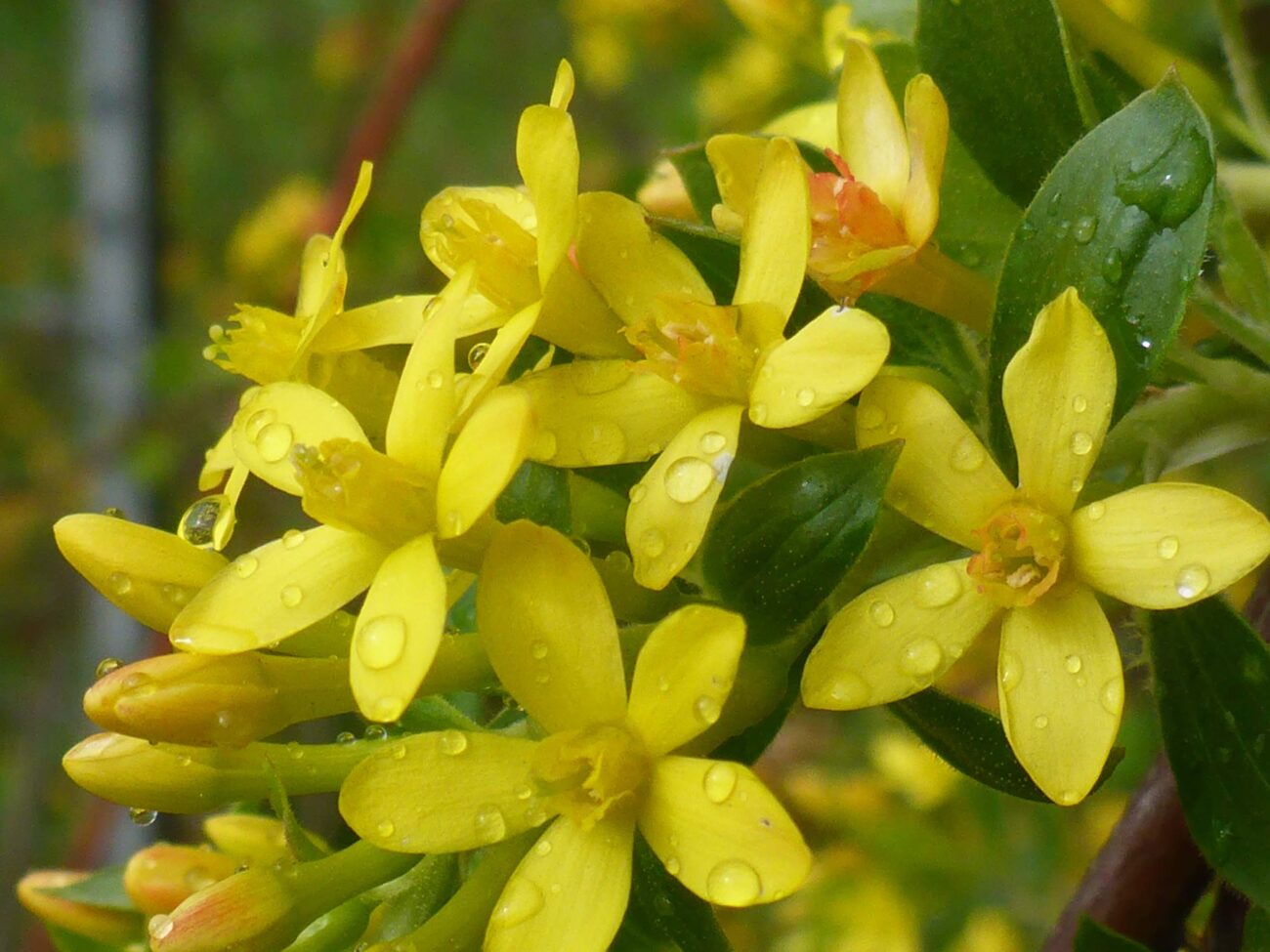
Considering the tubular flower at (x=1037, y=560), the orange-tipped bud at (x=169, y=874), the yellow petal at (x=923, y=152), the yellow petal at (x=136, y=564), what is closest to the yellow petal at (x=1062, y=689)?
the tubular flower at (x=1037, y=560)

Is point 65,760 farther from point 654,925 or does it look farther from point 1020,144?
point 1020,144

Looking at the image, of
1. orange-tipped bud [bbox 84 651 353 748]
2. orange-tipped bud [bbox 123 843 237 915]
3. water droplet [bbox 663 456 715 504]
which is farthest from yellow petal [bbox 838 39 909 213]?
orange-tipped bud [bbox 123 843 237 915]

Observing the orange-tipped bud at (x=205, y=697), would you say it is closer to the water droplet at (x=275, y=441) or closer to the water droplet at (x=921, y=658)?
the water droplet at (x=275, y=441)

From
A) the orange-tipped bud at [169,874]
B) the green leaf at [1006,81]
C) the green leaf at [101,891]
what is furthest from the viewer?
the green leaf at [101,891]

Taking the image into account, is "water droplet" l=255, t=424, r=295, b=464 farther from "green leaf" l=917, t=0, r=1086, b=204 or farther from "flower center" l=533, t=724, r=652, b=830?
"green leaf" l=917, t=0, r=1086, b=204

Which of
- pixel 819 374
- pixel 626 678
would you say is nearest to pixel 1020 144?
pixel 819 374

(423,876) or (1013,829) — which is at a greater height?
(423,876)
